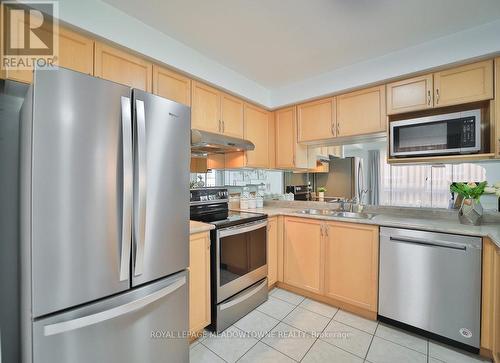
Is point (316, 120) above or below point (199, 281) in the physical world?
above

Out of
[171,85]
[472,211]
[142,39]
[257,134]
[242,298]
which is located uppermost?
[142,39]

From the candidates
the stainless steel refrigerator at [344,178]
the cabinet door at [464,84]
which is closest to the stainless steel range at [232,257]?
the stainless steel refrigerator at [344,178]

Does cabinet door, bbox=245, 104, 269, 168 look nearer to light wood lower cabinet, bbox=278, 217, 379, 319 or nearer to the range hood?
the range hood

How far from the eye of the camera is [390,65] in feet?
7.16

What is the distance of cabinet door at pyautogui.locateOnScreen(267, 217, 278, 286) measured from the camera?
8.13 feet

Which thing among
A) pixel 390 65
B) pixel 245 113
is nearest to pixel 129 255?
pixel 245 113

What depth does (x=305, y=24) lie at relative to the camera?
5.85 feet

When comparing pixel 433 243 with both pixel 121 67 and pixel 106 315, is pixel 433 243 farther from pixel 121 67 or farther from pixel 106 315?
pixel 121 67

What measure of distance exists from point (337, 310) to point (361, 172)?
1.76m

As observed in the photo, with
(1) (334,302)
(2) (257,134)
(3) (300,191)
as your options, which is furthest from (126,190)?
(3) (300,191)

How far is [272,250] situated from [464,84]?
7.59ft

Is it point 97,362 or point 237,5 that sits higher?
point 237,5

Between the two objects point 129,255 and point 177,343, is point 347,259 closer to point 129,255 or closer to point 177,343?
point 177,343

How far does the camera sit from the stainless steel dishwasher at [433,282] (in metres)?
1.62
